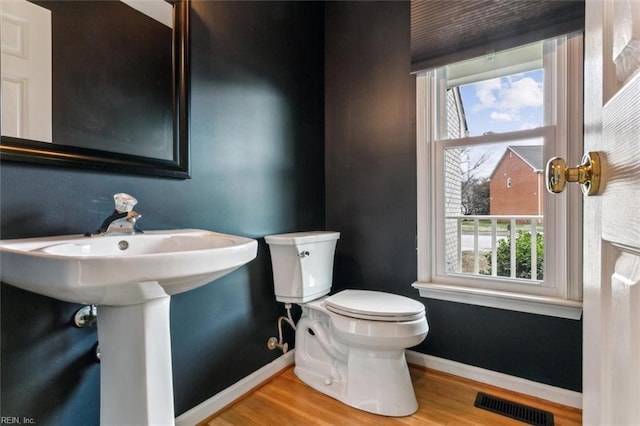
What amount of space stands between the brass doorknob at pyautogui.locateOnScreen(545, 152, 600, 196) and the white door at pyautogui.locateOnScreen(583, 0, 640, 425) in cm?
2

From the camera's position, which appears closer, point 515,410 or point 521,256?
point 515,410

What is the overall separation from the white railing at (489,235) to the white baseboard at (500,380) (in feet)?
1.64

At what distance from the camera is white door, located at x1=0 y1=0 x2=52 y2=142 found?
864mm

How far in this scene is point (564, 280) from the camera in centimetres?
142

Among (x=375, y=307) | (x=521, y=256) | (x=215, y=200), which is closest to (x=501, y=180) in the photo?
(x=521, y=256)

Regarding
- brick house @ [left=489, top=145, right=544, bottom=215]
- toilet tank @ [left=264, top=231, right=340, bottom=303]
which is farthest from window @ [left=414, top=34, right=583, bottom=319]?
toilet tank @ [left=264, top=231, right=340, bottom=303]

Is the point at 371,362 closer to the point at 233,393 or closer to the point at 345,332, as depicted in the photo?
the point at 345,332

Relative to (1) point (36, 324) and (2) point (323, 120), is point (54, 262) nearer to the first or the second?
(1) point (36, 324)

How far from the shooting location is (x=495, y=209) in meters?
1.64

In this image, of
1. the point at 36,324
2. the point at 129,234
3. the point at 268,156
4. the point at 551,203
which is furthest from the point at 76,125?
the point at 551,203

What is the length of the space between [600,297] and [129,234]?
1.14 m

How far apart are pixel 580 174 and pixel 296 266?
4.20 ft

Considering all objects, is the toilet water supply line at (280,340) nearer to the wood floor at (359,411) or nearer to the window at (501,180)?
the wood floor at (359,411)

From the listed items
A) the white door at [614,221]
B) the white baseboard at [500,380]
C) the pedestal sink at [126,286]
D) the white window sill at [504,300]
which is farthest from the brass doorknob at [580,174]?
the white baseboard at [500,380]
